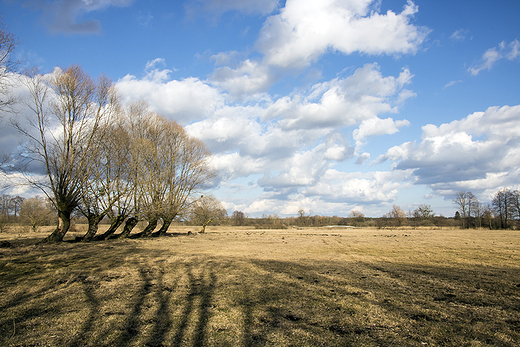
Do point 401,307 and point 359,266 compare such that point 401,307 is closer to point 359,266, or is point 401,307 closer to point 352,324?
point 352,324

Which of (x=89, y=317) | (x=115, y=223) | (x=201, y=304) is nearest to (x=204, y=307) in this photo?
(x=201, y=304)

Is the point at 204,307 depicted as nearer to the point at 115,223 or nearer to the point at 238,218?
the point at 115,223

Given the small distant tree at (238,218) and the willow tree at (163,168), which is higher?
the willow tree at (163,168)

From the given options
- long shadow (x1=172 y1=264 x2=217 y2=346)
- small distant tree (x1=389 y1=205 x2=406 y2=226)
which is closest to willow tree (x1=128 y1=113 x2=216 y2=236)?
long shadow (x1=172 y1=264 x2=217 y2=346)

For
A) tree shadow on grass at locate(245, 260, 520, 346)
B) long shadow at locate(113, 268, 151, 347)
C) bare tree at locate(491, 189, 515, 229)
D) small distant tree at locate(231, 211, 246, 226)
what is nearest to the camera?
long shadow at locate(113, 268, 151, 347)

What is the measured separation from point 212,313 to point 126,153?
23.2 m

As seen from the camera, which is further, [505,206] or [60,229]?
[505,206]

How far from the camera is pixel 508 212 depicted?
73.1 m

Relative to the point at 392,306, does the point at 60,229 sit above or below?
above

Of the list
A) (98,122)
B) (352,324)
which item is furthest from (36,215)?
(352,324)

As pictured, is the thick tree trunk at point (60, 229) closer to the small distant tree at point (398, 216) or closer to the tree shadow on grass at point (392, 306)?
the tree shadow on grass at point (392, 306)

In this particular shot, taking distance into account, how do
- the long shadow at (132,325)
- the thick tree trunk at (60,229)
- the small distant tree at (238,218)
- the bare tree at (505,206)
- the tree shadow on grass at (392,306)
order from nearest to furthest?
the long shadow at (132,325) < the tree shadow on grass at (392,306) < the thick tree trunk at (60,229) < the bare tree at (505,206) < the small distant tree at (238,218)

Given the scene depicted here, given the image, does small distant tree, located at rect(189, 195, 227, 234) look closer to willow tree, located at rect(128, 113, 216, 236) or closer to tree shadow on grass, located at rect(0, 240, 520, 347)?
willow tree, located at rect(128, 113, 216, 236)

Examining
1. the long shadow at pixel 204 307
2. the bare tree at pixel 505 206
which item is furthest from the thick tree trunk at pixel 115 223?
the bare tree at pixel 505 206
